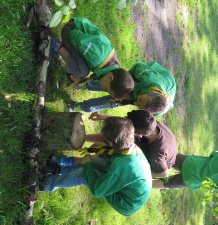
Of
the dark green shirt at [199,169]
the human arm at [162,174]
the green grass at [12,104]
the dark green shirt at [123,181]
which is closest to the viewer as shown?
the dark green shirt at [123,181]

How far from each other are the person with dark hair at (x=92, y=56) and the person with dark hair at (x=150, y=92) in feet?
0.85

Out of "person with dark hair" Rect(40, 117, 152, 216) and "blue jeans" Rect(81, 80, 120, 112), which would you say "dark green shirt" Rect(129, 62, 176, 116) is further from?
"person with dark hair" Rect(40, 117, 152, 216)

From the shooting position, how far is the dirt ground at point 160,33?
515 cm

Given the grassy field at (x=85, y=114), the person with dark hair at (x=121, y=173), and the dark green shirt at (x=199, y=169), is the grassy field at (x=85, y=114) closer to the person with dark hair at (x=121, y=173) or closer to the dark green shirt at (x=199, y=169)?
the person with dark hair at (x=121, y=173)

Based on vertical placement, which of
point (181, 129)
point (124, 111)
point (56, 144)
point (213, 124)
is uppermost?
point (56, 144)

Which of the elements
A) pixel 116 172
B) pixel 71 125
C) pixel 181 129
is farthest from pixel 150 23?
pixel 116 172

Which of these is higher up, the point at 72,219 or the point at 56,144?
the point at 56,144

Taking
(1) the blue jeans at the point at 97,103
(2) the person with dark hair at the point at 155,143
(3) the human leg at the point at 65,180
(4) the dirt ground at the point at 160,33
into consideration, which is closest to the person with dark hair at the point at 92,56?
(2) the person with dark hair at the point at 155,143

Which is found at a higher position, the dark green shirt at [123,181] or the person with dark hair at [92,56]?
the person with dark hair at [92,56]

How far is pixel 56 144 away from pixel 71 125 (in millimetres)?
330

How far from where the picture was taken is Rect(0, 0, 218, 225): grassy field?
2.57 metres

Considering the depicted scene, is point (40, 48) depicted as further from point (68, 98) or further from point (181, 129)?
point (181, 129)

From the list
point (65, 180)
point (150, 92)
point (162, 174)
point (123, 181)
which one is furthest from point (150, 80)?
point (65, 180)

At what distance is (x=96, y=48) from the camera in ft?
8.70
